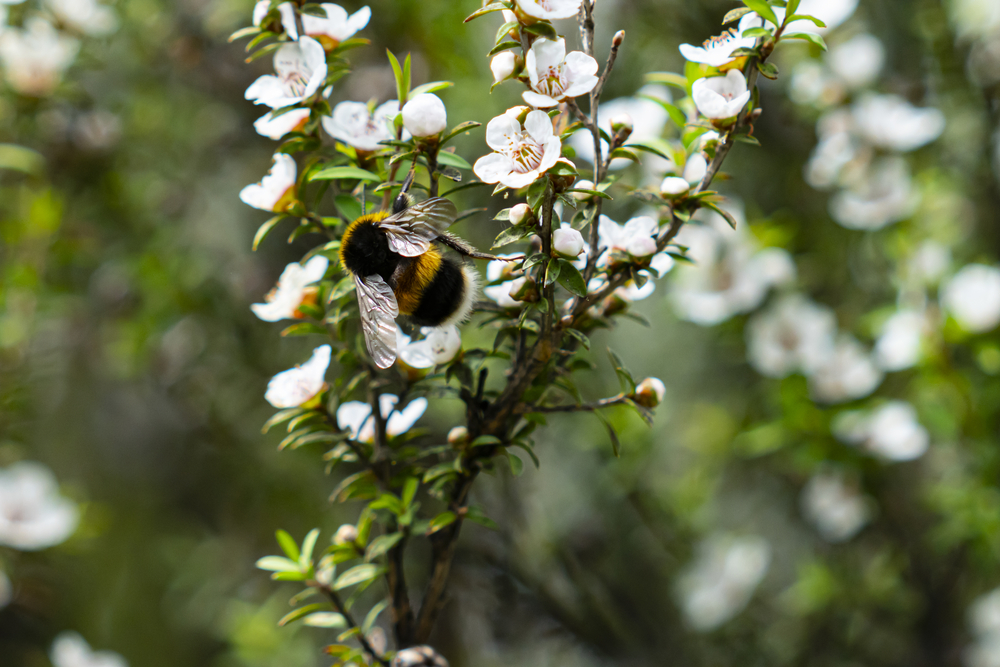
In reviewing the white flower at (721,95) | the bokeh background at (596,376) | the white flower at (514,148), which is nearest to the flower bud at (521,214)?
the white flower at (514,148)

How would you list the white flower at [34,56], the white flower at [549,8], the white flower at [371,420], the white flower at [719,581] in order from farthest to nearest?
the white flower at [719,581], the white flower at [34,56], the white flower at [371,420], the white flower at [549,8]

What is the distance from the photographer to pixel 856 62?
3.34ft

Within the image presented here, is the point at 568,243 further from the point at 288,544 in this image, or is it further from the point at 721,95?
the point at 288,544

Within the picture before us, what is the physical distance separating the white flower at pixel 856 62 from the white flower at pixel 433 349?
94cm

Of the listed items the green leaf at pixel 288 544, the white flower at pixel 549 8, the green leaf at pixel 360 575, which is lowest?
the green leaf at pixel 360 575

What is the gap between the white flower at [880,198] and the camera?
988 mm

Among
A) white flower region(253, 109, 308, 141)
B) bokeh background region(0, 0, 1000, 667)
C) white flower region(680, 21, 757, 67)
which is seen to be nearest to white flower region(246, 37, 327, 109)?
white flower region(253, 109, 308, 141)

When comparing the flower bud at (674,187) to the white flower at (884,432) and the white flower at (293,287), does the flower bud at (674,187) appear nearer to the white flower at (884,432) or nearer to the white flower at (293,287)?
the white flower at (293,287)

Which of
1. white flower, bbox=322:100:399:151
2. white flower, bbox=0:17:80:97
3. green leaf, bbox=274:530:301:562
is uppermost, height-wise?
white flower, bbox=0:17:80:97

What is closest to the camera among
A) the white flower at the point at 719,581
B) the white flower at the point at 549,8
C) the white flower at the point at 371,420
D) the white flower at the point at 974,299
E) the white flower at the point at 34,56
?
the white flower at the point at 549,8

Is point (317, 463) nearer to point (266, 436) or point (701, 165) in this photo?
point (266, 436)

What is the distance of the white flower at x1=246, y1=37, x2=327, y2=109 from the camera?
0.38 m

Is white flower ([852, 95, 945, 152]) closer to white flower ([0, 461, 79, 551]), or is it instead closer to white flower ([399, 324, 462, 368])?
white flower ([399, 324, 462, 368])

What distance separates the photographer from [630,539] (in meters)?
1.27
